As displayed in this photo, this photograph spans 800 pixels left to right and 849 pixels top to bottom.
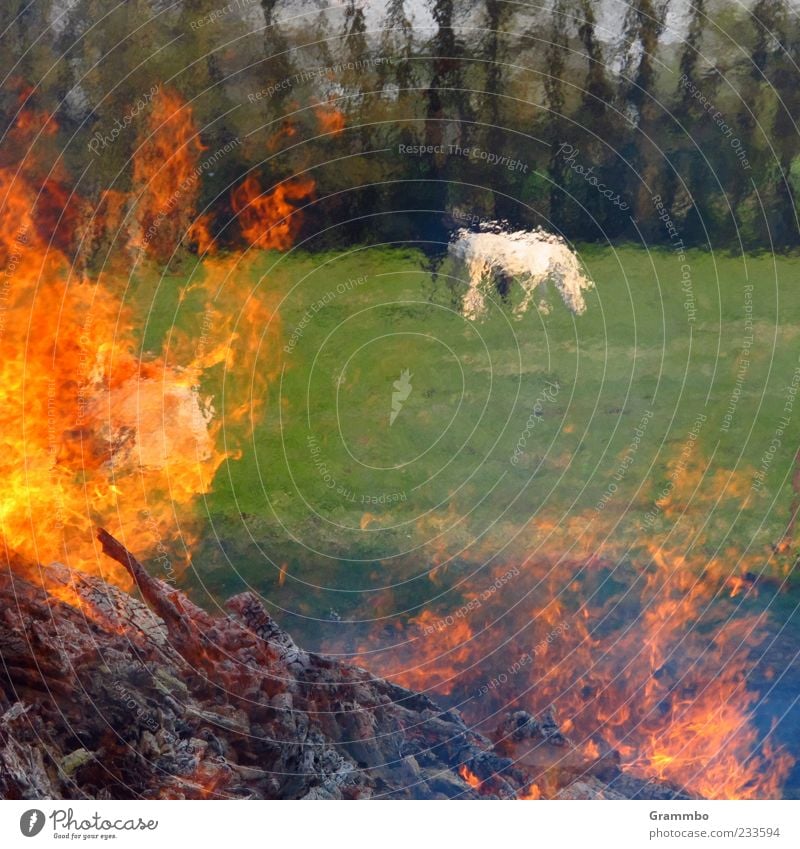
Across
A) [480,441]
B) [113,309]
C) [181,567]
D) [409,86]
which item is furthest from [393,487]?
[409,86]

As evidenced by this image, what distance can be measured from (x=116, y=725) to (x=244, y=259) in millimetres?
3358

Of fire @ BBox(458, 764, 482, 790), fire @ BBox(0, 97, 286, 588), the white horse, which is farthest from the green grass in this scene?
fire @ BBox(458, 764, 482, 790)

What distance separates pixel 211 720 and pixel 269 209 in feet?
11.8

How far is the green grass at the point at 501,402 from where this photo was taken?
8.30m

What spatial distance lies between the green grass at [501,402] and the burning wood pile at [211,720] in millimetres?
875

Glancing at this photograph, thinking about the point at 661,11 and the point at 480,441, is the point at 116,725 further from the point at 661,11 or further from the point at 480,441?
the point at 661,11

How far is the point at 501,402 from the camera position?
8.37 metres

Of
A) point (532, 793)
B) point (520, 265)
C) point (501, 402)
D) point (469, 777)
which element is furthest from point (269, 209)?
point (532, 793)

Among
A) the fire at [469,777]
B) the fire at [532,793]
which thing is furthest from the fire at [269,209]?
the fire at [532,793]

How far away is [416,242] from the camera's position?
824 centimetres
